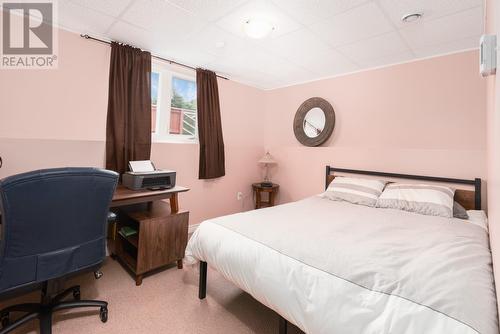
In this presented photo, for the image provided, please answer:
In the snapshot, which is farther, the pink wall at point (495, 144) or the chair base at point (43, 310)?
the chair base at point (43, 310)

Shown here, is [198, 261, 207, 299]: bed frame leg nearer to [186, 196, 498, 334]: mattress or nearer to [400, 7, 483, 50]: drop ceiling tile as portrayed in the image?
[186, 196, 498, 334]: mattress

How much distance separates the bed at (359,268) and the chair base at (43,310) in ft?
2.20

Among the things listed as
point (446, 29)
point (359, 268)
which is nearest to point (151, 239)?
point (359, 268)

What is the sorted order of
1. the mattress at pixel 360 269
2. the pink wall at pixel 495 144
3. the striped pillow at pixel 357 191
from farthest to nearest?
the striped pillow at pixel 357 191, the mattress at pixel 360 269, the pink wall at pixel 495 144

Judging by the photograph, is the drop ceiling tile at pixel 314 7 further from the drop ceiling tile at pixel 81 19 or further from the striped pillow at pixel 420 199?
the striped pillow at pixel 420 199

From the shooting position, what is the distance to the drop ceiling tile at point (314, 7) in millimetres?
1739

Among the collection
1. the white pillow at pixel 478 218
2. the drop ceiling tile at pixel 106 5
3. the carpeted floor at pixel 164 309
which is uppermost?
the drop ceiling tile at pixel 106 5

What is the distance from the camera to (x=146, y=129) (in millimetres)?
2654

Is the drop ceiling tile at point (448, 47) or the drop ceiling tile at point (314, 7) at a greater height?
the drop ceiling tile at point (448, 47)

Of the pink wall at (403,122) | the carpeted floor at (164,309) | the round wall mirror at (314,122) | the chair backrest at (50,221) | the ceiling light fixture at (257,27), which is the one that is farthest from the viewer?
the round wall mirror at (314,122)

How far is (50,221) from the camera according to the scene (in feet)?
4.07

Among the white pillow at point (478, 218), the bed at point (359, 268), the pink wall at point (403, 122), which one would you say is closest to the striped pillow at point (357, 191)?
the pink wall at point (403, 122)

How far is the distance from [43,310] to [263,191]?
9.46ft

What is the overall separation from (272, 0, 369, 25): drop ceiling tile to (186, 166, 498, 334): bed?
1.63 meters
